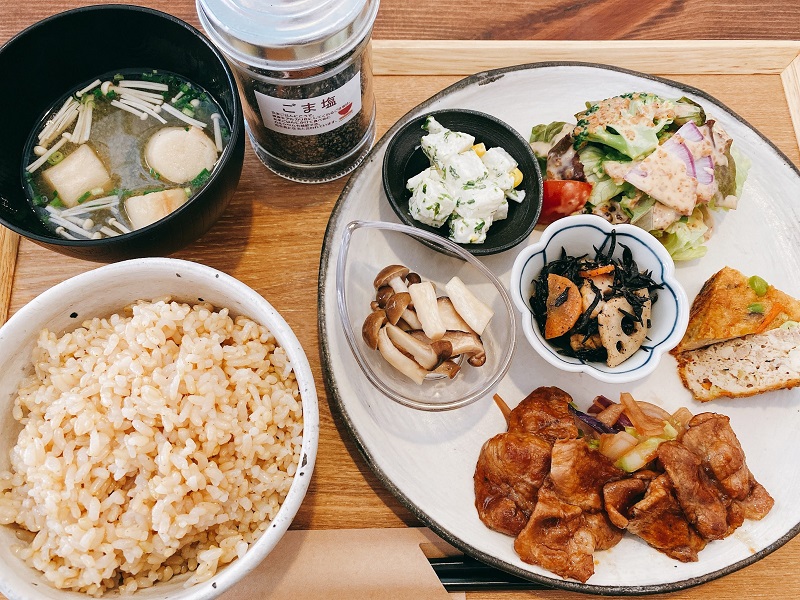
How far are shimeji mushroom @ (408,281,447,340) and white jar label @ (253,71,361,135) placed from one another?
1.96ft

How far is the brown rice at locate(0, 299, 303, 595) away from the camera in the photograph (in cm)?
149

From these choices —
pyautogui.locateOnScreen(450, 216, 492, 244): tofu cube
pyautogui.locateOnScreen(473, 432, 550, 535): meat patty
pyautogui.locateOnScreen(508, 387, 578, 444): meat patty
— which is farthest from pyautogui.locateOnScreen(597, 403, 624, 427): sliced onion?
pyautogui.locateOnScreen(450, 216, 492, 244): tofu cube

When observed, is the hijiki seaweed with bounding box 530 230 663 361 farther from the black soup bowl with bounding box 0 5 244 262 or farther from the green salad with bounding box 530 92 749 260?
the black soup bowl with bounding box 0 5 244 262

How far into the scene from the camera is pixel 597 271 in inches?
83.4

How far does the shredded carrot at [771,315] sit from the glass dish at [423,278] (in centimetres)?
86

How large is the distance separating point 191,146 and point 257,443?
1.03m

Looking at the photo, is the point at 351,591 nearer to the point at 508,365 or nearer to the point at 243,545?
the point at 243,545

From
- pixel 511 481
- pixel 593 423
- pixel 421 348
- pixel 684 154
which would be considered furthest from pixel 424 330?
pixel 684 154

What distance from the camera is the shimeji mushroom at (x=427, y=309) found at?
199 centimetres

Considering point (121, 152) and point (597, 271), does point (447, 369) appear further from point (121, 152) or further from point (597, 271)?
point (121, 152)

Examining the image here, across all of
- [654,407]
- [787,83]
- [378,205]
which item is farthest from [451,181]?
[787,83]

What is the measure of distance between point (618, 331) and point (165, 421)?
1411 mm

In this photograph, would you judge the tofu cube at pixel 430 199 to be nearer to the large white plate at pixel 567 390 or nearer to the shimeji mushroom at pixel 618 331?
the large white plate at pixel 567 390

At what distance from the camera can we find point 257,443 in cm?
162
